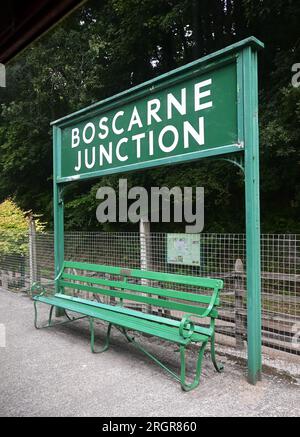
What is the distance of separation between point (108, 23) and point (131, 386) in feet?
41.4

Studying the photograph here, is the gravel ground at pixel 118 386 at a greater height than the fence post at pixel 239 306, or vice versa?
the fence post at pixel 239 306

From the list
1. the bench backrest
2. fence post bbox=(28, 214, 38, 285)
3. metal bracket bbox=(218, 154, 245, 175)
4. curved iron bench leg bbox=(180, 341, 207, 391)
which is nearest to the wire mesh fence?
the bench backrest

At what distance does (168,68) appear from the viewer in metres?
13.8

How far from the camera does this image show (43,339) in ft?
17.7

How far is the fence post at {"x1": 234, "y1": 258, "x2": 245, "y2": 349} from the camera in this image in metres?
4.83

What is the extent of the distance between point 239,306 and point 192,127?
2247 mm

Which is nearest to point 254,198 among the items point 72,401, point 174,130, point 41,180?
point 174,130

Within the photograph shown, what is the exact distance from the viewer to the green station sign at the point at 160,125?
413 centimetres

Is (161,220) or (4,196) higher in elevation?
(4,196)

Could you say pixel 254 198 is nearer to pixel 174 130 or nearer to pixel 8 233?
pixel 174 130
